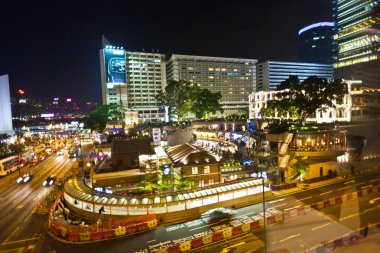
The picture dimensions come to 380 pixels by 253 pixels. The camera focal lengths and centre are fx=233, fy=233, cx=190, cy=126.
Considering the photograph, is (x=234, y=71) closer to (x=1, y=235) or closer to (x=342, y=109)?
(x=342, y=109)

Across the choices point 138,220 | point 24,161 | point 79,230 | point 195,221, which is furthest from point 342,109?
point 24,161

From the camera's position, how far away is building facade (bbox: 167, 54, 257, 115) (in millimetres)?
151000

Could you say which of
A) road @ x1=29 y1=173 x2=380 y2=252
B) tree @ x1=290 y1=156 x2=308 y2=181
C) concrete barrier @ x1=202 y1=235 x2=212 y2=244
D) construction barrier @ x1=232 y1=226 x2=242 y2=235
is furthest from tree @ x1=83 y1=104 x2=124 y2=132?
concrete barrier @ x1=202 y1=235 x2=212 y2=244

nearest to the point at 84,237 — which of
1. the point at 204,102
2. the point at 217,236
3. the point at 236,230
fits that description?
the point at 217,236

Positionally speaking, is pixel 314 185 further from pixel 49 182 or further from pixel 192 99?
pixel 192 99

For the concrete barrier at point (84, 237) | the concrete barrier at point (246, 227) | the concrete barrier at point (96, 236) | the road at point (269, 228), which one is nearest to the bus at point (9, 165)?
the road at point (269, 228)

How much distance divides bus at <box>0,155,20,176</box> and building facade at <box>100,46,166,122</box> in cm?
8736

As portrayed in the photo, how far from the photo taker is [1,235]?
2591 cm

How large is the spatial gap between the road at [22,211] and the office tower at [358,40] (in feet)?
362

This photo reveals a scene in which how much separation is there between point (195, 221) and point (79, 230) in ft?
41.3

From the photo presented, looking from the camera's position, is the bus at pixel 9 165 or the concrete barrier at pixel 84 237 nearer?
the concrete barrier at pixel 84 237

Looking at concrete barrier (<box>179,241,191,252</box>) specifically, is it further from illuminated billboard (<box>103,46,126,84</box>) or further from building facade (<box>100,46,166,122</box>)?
illuminated billboard (<box>103,46,126,84</box>)

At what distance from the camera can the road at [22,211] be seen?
80.5 feet

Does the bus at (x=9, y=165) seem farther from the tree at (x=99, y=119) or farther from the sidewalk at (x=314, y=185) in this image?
the sidewalk at (x=314, y=185)
